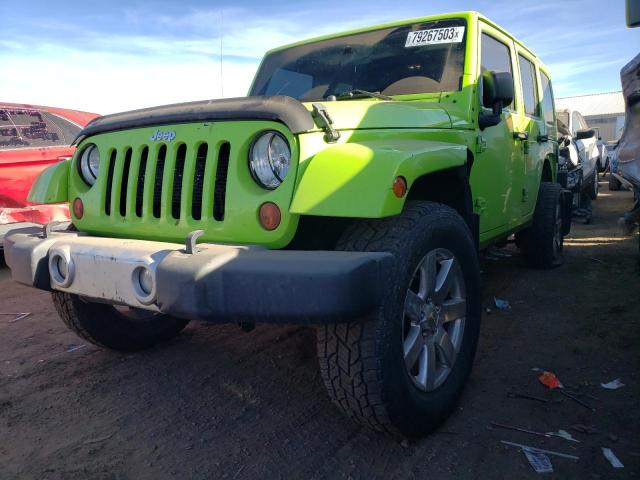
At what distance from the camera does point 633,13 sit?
2.12 meters

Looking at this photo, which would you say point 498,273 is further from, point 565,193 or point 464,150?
point 464,150

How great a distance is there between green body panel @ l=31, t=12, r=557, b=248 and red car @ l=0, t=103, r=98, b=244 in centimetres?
288

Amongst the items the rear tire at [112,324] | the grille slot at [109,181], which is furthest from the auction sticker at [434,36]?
the rear tire at [112,324]

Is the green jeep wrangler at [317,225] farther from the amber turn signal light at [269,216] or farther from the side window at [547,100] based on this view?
the side window at [547,100]

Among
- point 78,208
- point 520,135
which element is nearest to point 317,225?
point 78,208

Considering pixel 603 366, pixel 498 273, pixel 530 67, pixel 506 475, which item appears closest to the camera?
pixel 506 475

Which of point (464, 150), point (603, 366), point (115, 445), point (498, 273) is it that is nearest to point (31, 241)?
point (115, 445)

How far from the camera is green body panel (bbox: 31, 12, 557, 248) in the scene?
1.95 m

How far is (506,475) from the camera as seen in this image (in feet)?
6.70

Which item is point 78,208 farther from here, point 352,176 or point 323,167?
point 352,176

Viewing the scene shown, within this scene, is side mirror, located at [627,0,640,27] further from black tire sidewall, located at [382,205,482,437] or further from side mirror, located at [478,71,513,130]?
black tire sidewall, located at [382,205,482,437]

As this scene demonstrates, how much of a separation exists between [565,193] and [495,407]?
374 centimetres

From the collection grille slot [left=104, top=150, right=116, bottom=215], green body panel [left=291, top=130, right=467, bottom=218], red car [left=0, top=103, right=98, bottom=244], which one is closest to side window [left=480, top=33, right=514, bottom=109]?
green body panel [left=291, top=130, right=467, bottom=218]

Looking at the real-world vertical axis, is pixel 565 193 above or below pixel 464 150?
below
